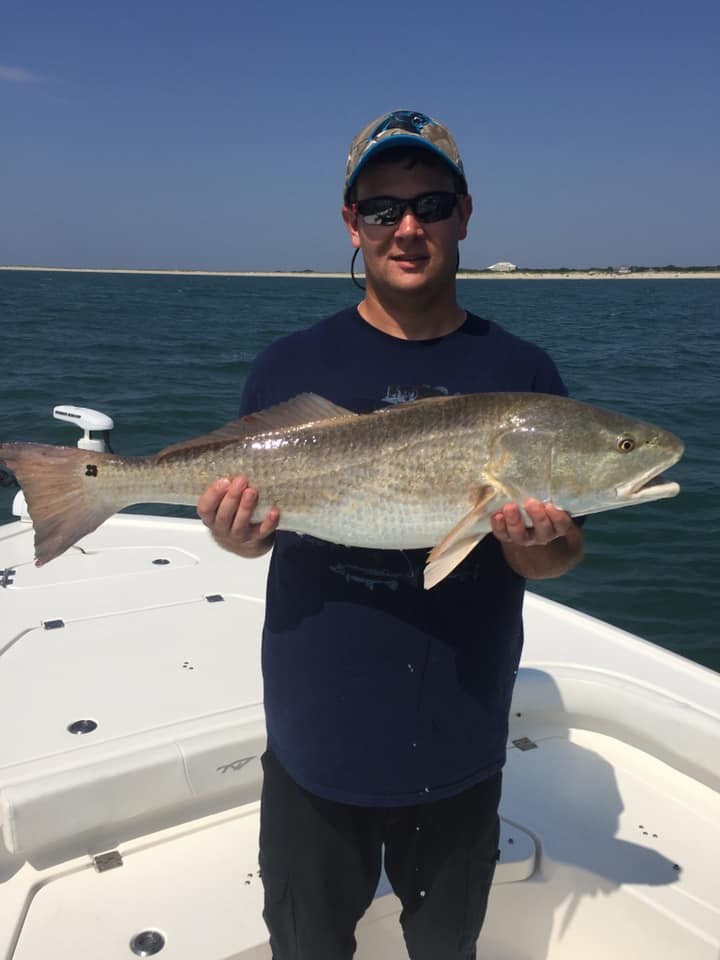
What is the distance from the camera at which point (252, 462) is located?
9.43 ft

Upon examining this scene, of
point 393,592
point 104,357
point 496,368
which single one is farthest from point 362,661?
point 104,357

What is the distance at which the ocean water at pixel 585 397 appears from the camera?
387 inches

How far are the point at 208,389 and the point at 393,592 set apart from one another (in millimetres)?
19615

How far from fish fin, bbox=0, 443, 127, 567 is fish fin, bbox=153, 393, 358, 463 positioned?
263mm

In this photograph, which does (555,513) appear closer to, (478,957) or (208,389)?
(478,957)

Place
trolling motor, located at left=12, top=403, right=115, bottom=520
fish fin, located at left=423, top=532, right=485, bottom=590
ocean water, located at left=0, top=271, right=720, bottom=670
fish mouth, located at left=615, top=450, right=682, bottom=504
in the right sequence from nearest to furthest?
fish fin, located at left=423, top=532, right=485, bottom=590 → fish mouth, located at left=615, top=450, right=682, bottom=504 → trolling motor, located at left=12, top=403, right=115, bottom=520 → ocean water, located at left=0, top=271, right=720, bottom=670

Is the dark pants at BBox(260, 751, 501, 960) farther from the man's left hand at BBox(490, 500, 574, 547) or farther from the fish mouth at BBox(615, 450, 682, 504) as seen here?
the fish mouth at BBox(615, 450, 682, 504)

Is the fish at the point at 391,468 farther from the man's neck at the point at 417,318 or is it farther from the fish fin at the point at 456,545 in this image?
the man's neck at the point at 417,318

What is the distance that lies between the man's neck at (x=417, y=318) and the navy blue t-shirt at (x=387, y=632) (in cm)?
4

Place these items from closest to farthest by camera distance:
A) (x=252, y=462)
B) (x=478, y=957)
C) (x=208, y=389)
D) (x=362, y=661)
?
(x=362, y=661) → (x=252, y=462) → (x=478, y=957) → (x=208, y=389)

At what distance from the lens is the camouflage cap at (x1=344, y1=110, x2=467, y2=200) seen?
2619 mm

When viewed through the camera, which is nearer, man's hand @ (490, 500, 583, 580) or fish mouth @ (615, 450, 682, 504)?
man's hand @ (490, 500, 583, 580)

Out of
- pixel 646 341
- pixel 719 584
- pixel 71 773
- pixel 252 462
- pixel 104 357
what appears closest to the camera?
pixel 252 462

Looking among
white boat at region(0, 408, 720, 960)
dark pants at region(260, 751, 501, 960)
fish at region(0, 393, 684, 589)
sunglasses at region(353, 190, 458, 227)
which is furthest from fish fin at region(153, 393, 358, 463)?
white boat at region(0, 408, 720, 960)
